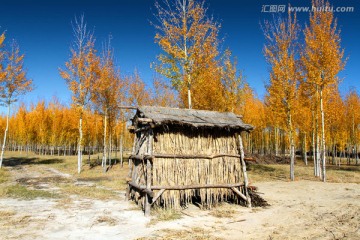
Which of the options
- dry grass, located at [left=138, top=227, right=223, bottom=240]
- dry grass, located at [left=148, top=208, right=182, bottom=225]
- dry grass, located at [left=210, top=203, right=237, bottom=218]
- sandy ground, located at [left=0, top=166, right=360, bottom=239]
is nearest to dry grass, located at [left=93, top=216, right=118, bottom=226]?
sandy ground, located at [left=0, top=166, right=360, bottom=239]

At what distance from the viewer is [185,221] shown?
28.8 ft

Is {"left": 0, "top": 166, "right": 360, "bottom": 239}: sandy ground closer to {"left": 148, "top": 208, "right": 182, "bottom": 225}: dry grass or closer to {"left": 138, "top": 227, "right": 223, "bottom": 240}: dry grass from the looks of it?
{"left": 138, "top": 227, "right": 223, "bottom": 240}: dry grass

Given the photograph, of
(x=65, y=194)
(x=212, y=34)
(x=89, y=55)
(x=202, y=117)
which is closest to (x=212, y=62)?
(x=212, y=34)

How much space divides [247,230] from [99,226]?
169 inches

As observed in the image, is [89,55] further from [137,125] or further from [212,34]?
[137,125]

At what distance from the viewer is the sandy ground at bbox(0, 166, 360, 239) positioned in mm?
7316

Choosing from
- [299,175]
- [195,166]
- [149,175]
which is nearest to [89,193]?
[149,175]

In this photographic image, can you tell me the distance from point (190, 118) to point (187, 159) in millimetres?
1574

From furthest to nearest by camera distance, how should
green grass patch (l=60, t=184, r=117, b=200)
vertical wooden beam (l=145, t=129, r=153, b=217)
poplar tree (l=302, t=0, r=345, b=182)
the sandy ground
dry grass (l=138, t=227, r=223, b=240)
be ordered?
poplar tree (l=302, t=0, r=345, b=182)
green grass patch (l=60, t=184, r=117, b=200)
vertical wooden beam (l=145, t=129, r=153, b=217)
the sandy ground
dry grass (l=138, t=227, r=223, b=240)

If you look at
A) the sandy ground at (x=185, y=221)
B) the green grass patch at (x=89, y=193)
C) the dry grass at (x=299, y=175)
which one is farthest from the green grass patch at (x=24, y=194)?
the dry grass at (x=299, y=175)

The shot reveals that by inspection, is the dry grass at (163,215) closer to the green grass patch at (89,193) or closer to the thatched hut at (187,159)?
the thatched hut at (187,159)

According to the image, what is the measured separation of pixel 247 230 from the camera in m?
7.85

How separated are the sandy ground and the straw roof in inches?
126

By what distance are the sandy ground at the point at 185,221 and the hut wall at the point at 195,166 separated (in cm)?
57
